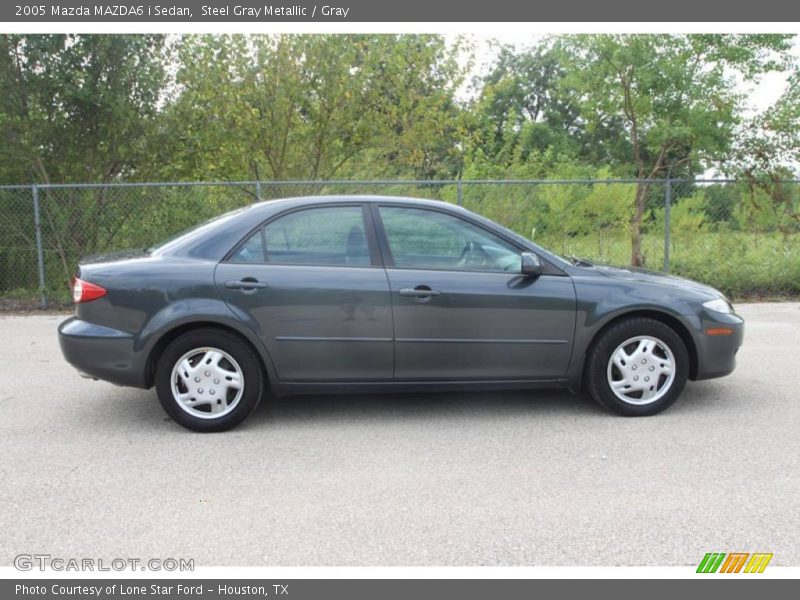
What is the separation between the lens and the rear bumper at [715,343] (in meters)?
4.82

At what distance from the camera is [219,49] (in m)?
10.9

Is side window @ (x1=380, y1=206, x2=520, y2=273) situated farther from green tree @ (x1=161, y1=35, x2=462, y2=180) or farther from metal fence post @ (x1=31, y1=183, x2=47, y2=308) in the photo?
green tree @ (x1=161, y1=35, x2=462, y2=180)

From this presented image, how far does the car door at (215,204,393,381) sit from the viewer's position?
14.8ft

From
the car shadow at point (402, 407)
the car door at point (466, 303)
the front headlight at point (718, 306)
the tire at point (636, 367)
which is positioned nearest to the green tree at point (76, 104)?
the car shadow at point (402, 407)

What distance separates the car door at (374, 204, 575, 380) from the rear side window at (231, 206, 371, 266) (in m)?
0.18

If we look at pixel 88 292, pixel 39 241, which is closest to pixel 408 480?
pixel 88 292

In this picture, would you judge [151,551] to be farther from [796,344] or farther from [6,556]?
[796,344]

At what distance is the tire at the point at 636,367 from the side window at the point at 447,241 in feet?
2.69

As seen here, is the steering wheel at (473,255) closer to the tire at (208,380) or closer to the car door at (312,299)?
the car door at (312,299)

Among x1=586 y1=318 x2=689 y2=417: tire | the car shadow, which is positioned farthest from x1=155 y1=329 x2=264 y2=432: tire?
x1=586 y1=318 x2=689 y2=417: tire

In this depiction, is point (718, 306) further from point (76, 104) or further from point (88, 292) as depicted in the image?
point (76, 104)

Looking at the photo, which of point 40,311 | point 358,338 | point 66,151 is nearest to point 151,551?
point 358,338

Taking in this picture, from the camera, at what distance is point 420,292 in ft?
15.0

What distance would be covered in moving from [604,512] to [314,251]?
2.43 metres
